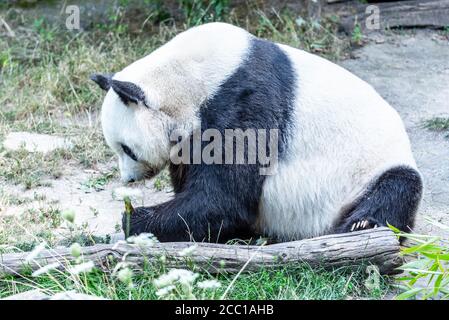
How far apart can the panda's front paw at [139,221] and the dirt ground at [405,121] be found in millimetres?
417

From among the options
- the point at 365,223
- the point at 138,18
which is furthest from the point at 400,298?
the point at 138,18

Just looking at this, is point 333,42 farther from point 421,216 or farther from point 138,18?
point 421,216

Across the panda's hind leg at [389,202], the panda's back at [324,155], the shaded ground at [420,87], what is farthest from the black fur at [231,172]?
the shaded ground at [420,87]

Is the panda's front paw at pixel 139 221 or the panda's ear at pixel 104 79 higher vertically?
the panda's ear at pixel 104 79

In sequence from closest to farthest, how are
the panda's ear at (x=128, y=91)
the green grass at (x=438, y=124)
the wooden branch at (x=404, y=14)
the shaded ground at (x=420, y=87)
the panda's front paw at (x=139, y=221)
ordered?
the panda's ear at (x=128, y=91) → the panda's front paw at (x=139, y=221) → the shaded ground at (x=420, y=87) → the green grass at (x=438, y=124) → the wooden branch at (x=404, y=14)

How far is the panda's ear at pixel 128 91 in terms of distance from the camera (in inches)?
205

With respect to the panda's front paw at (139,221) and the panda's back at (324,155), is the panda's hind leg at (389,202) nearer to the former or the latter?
the panda's back at (324,155)

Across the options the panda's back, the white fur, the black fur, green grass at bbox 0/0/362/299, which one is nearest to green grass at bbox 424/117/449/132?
green grass at bbox 0/0/362/299

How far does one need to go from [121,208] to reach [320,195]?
1.84 m

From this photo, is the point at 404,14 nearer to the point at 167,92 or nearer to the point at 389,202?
the point at 389,202

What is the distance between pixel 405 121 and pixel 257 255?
3.46 metres

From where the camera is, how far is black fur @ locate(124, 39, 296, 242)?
5.36 meters

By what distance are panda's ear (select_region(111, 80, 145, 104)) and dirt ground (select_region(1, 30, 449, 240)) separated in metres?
1.28
